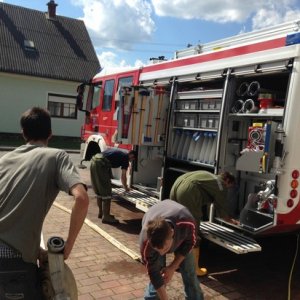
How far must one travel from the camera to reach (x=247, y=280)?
205 inches

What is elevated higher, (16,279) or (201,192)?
(201,192)

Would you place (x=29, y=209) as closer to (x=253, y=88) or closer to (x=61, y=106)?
(x=253, y=88)

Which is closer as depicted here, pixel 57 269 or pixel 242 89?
pixel 57 269

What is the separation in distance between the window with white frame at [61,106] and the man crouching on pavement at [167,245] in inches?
861

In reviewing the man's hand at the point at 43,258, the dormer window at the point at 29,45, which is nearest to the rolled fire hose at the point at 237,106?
the man's hand at the point at 43,258

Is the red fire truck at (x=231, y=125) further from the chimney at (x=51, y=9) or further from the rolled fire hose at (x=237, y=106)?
the chimney at (x=51, y=9)

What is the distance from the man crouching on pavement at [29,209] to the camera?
250 cm

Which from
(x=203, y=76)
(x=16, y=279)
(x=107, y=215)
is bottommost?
(x=107, y=215)

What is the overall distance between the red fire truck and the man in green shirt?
286 mm

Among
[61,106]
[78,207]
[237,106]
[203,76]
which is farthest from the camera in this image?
[61,106]

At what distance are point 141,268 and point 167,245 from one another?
241cm

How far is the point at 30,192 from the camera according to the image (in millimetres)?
2525

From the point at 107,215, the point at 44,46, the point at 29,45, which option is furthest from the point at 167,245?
the point at 44,46

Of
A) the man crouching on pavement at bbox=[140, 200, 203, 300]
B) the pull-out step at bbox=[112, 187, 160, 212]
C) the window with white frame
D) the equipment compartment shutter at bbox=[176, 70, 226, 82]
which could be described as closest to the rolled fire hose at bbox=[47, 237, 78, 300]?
the man crouching on pavement at bbox=[140, 200, 203, 300]
